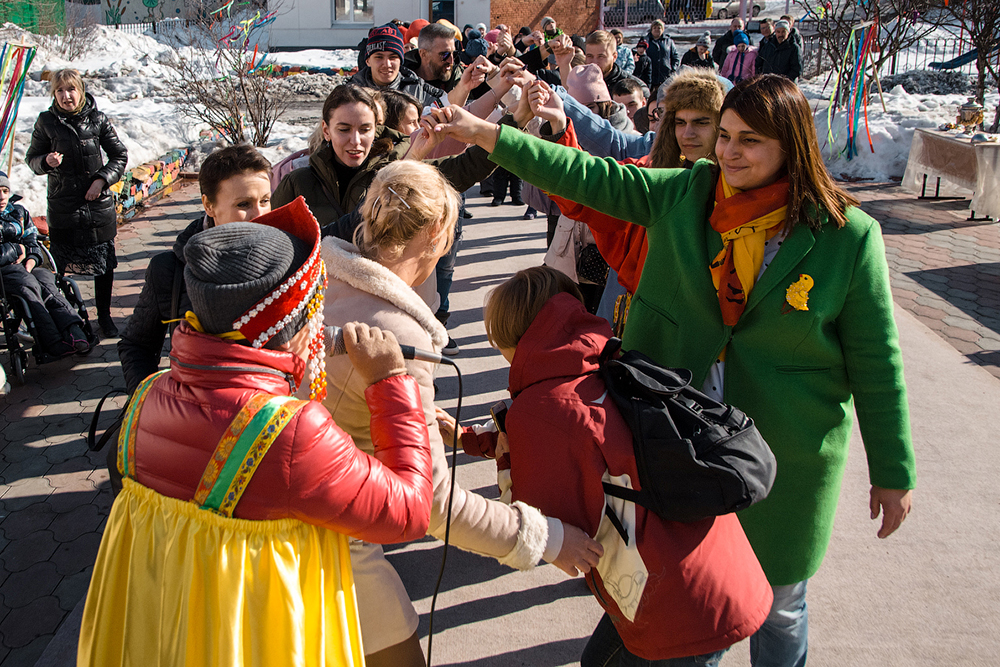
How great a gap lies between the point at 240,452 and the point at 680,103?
2.27m

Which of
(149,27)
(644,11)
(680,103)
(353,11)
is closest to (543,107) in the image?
(680,103)

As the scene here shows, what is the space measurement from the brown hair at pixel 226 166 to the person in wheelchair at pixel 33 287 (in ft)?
8.43

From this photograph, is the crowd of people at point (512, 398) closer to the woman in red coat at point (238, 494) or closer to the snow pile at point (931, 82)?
the woman in red coat at point (238, 494)

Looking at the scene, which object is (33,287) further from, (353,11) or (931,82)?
(353,11)

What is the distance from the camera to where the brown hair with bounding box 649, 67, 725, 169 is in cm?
285

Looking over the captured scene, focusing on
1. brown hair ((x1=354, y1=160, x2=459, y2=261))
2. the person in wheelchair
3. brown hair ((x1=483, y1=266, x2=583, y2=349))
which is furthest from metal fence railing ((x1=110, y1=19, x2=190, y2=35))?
brown hair ((x1=483, y1=266, x2=583, y2=349))

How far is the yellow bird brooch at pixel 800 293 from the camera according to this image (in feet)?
6.37

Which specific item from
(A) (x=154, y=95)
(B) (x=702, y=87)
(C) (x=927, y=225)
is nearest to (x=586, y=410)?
(B) (x=702, y=87)

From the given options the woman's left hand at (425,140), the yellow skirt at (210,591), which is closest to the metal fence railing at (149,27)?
the woman's left hand at (425,140)

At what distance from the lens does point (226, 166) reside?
2.84 metres

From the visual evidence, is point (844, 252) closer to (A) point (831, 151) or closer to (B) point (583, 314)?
(B) point (583, 314)

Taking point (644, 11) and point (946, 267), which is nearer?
point (946, 267)

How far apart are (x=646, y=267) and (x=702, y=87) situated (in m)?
1.03

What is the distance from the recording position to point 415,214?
196 centimetres
